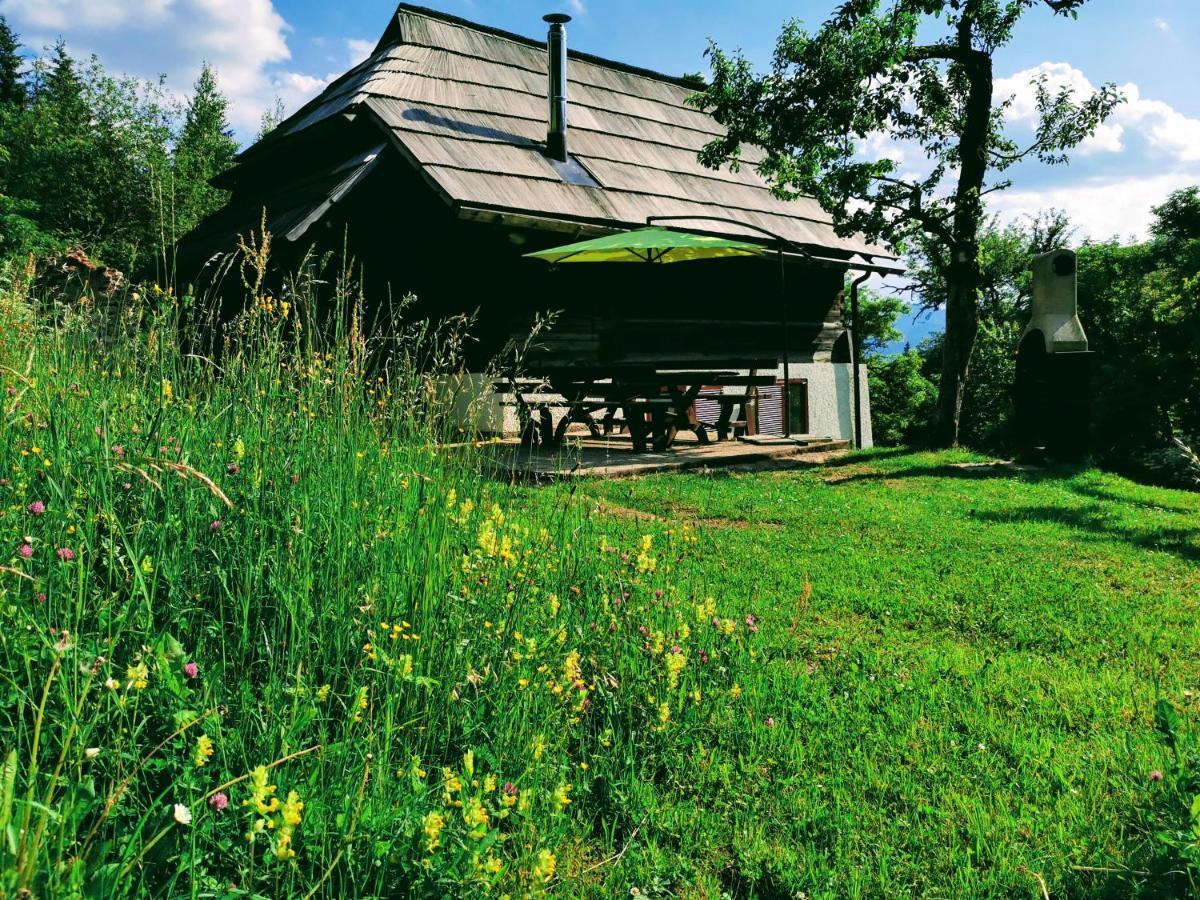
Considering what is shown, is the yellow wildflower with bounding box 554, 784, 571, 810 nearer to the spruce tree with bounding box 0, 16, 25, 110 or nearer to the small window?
the small window

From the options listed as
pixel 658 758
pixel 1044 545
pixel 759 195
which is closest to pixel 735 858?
pixel 658 758

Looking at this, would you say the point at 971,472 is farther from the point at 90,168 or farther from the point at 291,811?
the point at 90,168

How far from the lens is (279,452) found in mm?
2811

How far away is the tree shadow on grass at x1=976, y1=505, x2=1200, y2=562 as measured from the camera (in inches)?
244

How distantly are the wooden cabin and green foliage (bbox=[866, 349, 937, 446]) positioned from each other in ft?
28.5

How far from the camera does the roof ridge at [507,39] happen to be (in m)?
15.1

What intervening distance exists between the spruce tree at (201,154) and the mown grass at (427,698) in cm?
2574

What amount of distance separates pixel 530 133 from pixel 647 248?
4797mm

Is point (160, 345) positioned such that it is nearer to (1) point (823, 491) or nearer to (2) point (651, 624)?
(2) point (651, 624)

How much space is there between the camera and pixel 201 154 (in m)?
29.8

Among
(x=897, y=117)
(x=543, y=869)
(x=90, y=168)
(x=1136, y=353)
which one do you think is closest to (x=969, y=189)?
(x=897, y=117)

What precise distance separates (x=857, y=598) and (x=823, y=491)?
12.1 feet

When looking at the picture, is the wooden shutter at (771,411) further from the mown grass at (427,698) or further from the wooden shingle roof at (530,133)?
the mown grass at (427,698)

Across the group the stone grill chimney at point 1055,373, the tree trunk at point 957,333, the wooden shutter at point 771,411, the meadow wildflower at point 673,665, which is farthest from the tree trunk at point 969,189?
the meadow wildflower at point 673,665
